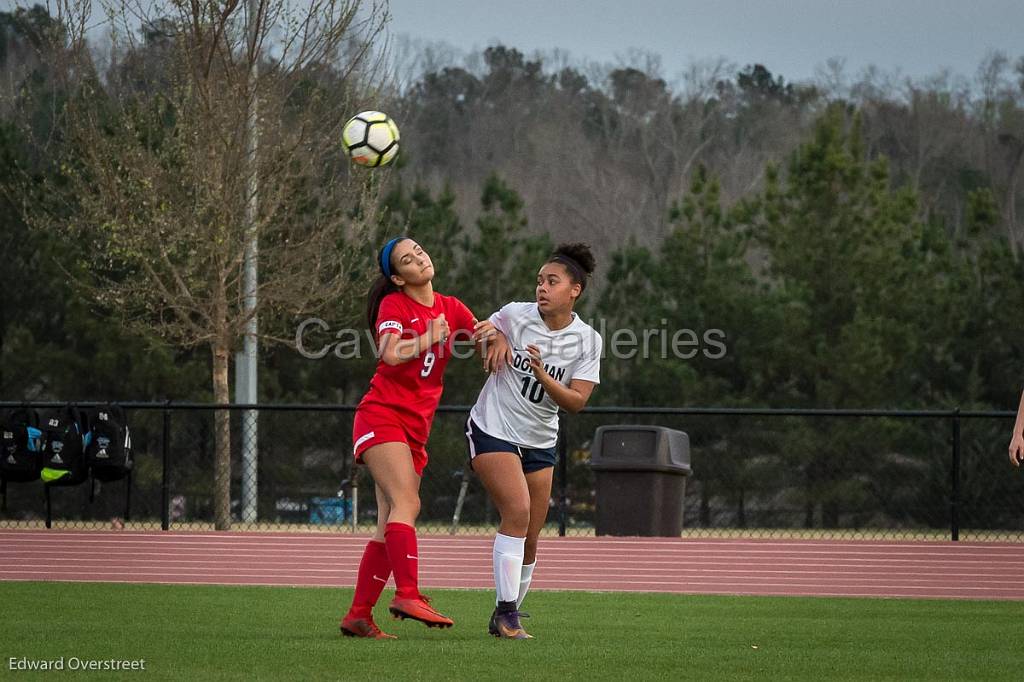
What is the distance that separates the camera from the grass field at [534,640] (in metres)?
5.87

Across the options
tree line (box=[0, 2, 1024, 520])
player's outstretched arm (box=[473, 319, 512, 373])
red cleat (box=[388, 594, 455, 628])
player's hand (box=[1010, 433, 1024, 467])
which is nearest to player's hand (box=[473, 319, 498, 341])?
player's outstretched arm (box=[473, 319, 512, 373])

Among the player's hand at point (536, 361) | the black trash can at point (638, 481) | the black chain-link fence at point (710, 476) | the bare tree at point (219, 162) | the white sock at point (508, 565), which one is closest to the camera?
the player's hand at point (536, 361)

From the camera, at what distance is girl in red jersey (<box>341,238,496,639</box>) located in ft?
21.9

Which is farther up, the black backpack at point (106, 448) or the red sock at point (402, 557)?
the red sock at point (402, 557)

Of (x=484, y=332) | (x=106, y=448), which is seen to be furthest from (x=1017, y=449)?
(x=106, y=448)

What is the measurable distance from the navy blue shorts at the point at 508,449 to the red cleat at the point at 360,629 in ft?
3.08

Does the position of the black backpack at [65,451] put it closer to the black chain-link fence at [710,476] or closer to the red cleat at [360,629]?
the black chain-link fence at [710,476]

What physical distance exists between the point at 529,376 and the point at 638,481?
858 centimetres

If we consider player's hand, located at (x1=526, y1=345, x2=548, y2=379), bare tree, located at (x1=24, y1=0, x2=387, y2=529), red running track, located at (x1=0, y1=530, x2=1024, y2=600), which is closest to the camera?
player's hand, located at (x1=526, y1=345, x2=548, y2=379)

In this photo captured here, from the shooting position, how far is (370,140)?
11664 mm

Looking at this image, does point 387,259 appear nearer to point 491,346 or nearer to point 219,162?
point 491,346

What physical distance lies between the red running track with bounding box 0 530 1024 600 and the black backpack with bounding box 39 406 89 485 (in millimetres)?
1295

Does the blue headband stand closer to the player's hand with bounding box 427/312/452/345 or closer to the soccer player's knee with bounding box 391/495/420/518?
the player's hand with bounding box 427/312/452/345

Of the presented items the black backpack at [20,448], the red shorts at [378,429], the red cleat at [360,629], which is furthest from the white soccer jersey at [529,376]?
the black backpack at [20,448]
